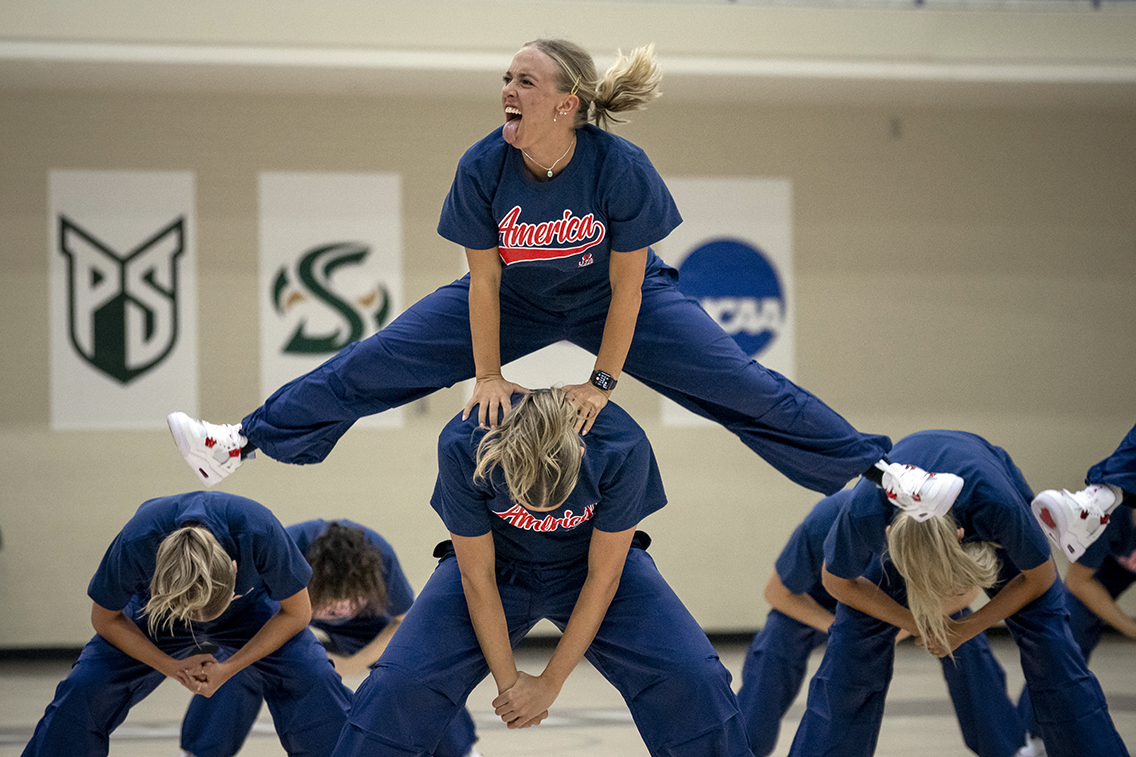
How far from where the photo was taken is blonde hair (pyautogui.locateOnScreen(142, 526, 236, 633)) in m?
2.55

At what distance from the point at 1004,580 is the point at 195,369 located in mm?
4350

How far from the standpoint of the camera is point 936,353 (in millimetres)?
6191

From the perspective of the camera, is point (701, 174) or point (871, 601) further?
point (701, 174)

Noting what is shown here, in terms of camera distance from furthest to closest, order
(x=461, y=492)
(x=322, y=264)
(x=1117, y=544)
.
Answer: (x=322, y=264)
(x=1117, y=544)
(x=461, y=492)

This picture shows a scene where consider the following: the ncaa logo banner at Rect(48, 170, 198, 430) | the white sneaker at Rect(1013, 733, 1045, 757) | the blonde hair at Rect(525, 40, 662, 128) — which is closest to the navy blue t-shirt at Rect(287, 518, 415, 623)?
the blonde hair at Rect(525, 40, 662, 128)

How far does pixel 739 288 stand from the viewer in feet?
19.8

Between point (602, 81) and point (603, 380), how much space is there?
73cm

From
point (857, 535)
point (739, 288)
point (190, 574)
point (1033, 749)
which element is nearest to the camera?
point (190, 574)

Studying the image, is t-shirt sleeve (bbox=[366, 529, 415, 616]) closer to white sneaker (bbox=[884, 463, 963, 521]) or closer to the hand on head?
the hand on head

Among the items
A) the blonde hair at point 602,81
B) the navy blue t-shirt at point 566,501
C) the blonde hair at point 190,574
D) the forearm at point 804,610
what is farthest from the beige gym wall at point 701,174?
the navy blue t-shirt at point 566,501

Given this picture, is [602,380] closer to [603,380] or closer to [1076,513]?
[603,380]

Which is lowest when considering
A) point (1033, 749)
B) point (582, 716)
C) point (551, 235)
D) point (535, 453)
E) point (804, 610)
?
point (582, 716)

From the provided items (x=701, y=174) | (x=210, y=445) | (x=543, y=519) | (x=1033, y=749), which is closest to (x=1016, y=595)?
(x=1033, y=749)

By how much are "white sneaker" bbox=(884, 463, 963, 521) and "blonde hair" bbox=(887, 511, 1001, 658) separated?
0.03 meters
